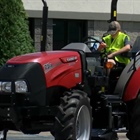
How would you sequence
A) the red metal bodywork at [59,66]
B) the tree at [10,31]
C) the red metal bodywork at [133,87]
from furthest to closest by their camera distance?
1. the tree at [10,31]
2. the red metal bodywork at [133,87]
3. the red metal bodywork at [59,66]

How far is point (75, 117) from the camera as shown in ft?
25.4

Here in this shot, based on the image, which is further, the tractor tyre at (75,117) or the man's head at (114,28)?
the man's head at (114,28)

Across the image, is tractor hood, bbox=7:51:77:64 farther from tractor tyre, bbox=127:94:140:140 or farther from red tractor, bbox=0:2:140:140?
tractor tyre, bbox=127:94:140:140

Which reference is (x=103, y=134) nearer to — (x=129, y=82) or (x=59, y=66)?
(x=129, y=82)

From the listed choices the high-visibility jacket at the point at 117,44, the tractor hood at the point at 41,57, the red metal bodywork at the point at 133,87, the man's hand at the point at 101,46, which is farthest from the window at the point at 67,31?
the tractor hood at the point at 41,57

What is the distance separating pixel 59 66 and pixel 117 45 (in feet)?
5.31

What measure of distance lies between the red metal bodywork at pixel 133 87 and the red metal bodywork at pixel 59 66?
0.79 metres

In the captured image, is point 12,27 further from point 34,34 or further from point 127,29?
point 127,29

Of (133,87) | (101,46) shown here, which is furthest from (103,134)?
(101,46)

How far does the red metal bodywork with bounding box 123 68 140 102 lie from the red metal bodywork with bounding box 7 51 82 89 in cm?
79

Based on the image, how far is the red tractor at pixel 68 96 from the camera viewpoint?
7.83 metres

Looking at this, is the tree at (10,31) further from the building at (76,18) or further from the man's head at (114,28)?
the man's head at (114,28)

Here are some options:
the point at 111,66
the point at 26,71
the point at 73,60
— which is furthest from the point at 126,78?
the point at 26,71

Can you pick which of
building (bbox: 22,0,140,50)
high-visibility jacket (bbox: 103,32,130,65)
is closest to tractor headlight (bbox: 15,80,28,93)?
high-visibility jacket (bbox: 103,32,130,65)
